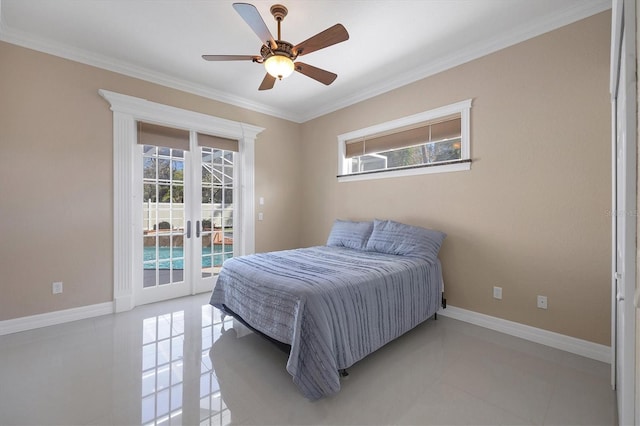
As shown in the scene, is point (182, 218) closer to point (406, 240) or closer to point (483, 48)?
point (406, 240)

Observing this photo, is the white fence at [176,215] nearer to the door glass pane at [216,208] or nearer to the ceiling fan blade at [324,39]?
the door glass pane at [216,208]

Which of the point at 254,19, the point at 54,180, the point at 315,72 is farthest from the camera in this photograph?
the point at 54,180

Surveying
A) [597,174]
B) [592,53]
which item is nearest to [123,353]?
[597,174]

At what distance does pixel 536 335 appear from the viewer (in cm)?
248

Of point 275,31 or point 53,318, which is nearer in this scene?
point 275,31

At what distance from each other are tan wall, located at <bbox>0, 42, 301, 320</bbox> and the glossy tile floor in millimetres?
531

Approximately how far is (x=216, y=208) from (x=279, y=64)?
257 centimetres

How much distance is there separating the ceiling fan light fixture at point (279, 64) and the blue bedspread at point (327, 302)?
1.59 meters

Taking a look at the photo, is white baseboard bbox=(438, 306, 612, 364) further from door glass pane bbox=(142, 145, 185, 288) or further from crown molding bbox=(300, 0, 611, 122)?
door glass pane bbox=(142, 145, 185, 288)

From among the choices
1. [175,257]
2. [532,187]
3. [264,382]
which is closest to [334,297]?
[264,382]

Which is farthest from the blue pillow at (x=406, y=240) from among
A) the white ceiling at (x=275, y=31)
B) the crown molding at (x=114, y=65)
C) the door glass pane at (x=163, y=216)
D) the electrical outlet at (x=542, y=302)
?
the crown molding at (x=114, y=65)

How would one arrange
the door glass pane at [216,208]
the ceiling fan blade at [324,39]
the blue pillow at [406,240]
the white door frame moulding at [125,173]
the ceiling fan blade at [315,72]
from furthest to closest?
the door glass pane at [216,208]
the white door frame moulding at [125,173]
the blue pillow at [406,240]
the ceiling fan blade at [315,72]
the ceiling fan blade at [324,39]

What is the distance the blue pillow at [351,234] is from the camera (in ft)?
11.4

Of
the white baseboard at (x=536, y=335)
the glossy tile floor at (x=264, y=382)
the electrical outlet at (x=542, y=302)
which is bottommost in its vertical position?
the glossy tile floor at (x=264, y=382)
